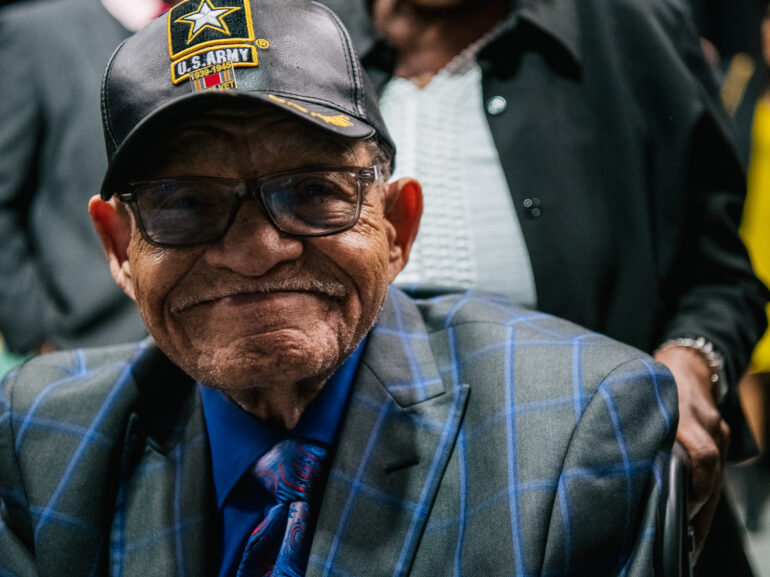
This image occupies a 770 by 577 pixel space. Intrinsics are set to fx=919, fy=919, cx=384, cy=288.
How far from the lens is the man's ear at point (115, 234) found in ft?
4.66

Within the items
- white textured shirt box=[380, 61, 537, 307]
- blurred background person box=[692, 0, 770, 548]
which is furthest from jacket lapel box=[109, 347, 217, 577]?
blurred background person box=[692, 0, 770, 548]

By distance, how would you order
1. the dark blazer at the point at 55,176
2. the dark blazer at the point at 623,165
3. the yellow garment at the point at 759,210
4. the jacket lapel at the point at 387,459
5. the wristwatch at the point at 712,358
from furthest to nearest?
the yellow garment at the point at 759,210 < the dark blazer at the point at 55,176 < the dark blazer at the point at 623,165 < the wristwatch at the point at 712,358 < the jacket lapel at the point at 387,459

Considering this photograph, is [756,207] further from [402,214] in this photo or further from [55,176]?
[55,176]

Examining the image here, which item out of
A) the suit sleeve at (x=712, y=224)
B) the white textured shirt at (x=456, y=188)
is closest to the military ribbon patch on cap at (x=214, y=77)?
the white textured shirt at (x=456, y=188)

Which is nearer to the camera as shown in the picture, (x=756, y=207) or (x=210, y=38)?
(x=210, y=38)

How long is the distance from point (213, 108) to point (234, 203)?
13 centimetres

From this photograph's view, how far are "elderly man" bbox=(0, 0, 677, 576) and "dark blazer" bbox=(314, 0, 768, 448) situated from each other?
36 cm

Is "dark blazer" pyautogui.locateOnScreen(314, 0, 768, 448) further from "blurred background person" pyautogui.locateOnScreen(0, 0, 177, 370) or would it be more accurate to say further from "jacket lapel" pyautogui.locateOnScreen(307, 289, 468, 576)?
"blurred background person" pyautogui.locateOnScreen(0, 0, 177, 370)

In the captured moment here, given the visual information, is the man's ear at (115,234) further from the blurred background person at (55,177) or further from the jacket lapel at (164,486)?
the blurred background person at (55,177)

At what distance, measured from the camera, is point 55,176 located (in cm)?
214

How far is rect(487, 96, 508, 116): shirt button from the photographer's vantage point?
182 cm

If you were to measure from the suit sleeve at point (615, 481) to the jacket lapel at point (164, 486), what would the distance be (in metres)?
0.54

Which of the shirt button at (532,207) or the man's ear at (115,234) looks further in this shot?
the shirt button at (532,207)

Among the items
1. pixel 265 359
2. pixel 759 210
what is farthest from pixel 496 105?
pixel 759 210
